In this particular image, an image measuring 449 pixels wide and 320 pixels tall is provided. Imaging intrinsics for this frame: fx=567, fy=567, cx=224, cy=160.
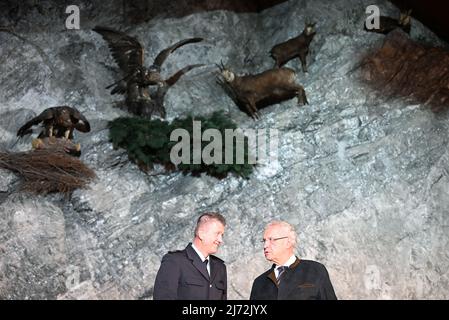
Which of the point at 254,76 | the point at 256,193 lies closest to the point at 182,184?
the point at 256,193

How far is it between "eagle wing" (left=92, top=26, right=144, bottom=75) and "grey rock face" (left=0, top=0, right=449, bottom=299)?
0.25m

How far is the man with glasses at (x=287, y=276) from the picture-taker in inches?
110

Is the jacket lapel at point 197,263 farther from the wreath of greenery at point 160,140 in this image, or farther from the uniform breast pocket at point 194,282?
the wreath of greenery at point 160,140

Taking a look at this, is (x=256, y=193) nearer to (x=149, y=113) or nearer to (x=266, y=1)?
(x=149, y=113)

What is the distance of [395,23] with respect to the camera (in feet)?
24.1

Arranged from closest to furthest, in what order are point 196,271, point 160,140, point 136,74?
1. point 196,271
2. point 160,140
3. point 136,74

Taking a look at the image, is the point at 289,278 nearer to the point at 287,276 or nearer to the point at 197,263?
the point at 287,276

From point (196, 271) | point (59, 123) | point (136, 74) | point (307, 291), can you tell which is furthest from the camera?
point (136, 74)

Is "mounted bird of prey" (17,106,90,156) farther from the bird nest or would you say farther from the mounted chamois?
the mounted chamois

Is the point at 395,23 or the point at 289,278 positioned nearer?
the point at 289,278

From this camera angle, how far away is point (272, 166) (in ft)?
20.7

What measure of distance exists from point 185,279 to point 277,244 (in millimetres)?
498

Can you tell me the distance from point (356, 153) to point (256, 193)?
1224 millimetres

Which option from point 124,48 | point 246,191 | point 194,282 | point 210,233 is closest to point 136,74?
point 124,48
